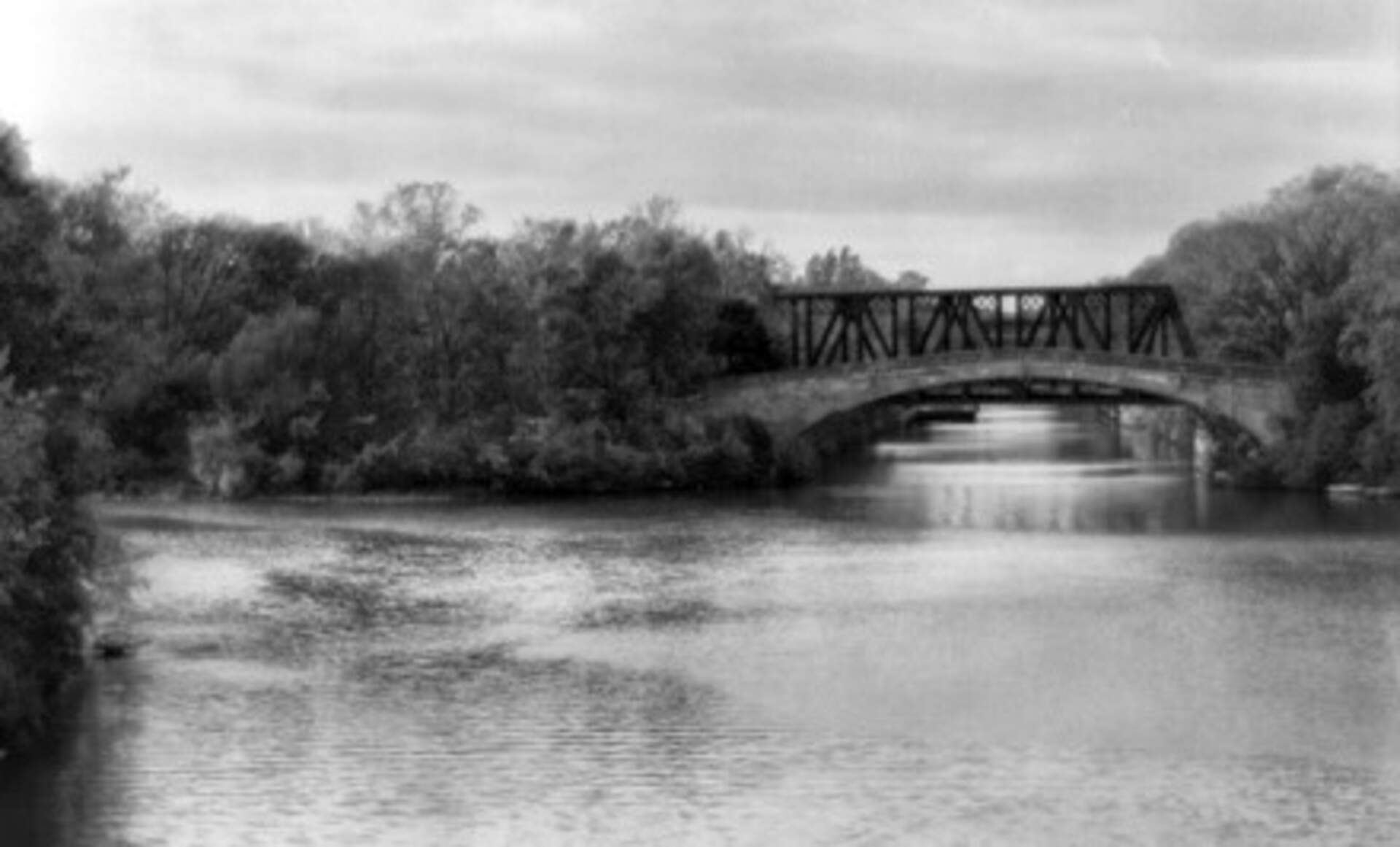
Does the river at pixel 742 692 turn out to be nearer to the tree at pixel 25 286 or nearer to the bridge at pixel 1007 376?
the tree at pixel 25 286

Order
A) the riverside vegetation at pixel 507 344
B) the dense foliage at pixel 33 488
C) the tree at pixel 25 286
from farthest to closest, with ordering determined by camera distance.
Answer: the riverside vegetation at pixel 507 344 < the tree at pixel 25 286 < the dense foliage at pixel 33 488

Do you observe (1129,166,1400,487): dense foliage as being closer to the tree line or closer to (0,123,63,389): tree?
the tree line

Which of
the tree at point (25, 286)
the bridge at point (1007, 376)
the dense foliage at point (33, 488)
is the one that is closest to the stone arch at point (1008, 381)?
the bridge at point (1007, 376)

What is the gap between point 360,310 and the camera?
94.9 m

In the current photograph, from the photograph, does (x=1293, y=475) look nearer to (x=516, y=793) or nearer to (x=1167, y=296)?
(x=1167, y=296)

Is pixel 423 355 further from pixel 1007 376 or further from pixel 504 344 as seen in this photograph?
pixel 1007 376

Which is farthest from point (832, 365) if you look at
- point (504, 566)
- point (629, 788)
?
point (629, 788)

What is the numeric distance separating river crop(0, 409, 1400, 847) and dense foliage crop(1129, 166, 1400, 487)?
405 inches

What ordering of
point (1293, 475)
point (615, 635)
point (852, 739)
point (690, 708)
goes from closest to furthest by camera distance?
point (852, 739)
point (690, 708)
point (615, 635)
point (1293, 475)

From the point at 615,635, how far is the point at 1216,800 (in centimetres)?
1765

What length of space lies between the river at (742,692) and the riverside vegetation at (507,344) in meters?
14.2

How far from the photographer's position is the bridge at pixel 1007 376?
86.4 m

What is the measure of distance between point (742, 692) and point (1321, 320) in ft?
152

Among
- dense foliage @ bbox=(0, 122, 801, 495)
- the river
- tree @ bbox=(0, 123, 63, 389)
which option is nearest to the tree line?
dense foliage @ bbox=(0, 122, 801, 495)
